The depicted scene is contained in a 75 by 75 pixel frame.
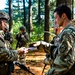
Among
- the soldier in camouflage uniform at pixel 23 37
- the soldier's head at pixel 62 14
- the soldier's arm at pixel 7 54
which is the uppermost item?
the soldier's head at pixel 62 14

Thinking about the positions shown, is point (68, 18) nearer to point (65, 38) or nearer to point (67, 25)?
point (67, 25)

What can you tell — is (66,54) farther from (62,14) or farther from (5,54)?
(5,54)

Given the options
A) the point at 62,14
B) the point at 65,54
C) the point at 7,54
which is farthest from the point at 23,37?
the point at 65,54

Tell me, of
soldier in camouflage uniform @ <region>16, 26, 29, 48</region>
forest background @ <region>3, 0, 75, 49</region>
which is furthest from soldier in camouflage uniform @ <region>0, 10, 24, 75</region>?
soldier in camouflage uniform @ <region>16, 26, 29, 48</region>

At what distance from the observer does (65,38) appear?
2.91 metres

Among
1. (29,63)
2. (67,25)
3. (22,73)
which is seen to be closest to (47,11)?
(29,63)

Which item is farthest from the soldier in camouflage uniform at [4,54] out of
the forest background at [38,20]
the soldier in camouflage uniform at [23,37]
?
the soldier in camouflage uniform at [23,37]

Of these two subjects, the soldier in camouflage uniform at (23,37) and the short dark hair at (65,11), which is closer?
the short dark hair at (65,11)

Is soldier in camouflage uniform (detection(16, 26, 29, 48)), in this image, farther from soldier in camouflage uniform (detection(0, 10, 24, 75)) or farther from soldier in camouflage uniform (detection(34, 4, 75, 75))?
soldier in camouflage uniform (detection(34, 4, 75, 75))

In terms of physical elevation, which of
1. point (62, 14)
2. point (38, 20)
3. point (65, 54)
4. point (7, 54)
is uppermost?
point (62, 14)

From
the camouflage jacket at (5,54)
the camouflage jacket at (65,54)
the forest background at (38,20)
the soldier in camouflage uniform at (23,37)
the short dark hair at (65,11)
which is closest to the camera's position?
Result: the camouflage jacket at (65,54)

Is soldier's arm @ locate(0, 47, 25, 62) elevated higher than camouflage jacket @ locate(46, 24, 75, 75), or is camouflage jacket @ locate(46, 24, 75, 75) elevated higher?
camouflage jacket @ locate(46, 24, 75, 75)

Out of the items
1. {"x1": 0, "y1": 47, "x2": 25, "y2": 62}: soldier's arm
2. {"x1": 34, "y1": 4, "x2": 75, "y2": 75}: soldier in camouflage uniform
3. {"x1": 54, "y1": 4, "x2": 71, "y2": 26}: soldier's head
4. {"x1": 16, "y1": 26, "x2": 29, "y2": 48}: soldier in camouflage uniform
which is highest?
{"x1": 54, "y1": 4, "x2": 71, "y2": 26}: soldier's head

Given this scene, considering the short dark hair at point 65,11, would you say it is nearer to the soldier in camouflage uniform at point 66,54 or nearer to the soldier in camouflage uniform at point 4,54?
the soldier in camouflage uniform at point 66,54
